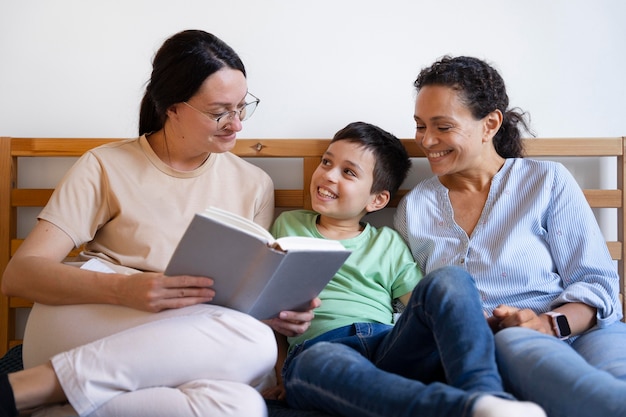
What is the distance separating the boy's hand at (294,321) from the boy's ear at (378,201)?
43 centimetres

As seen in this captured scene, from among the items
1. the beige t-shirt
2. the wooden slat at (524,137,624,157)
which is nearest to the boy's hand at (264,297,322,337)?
the beige t-shirt

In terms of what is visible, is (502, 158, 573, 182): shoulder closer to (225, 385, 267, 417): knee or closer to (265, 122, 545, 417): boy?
Result: (265, 122, 545, 417): boy

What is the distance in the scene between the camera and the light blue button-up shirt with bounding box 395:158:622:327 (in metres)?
1.51

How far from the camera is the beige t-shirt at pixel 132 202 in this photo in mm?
1533

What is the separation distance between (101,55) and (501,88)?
3.72ft

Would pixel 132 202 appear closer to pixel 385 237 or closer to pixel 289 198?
pixel 289 198

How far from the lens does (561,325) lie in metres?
1.41

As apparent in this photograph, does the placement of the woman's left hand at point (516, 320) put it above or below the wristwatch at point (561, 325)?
above

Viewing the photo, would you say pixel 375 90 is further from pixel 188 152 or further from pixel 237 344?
pixel 237 344

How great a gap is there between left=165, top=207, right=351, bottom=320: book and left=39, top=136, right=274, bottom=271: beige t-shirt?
33cm

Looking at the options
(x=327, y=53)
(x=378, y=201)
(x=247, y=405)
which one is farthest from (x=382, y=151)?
(x=247, y=405)

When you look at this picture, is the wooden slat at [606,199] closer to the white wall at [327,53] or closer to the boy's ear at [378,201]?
the white wall at [327,53]

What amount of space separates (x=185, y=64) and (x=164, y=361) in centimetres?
71

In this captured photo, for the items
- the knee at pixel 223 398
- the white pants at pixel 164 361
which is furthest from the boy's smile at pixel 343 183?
the knee at pixel 223 398
